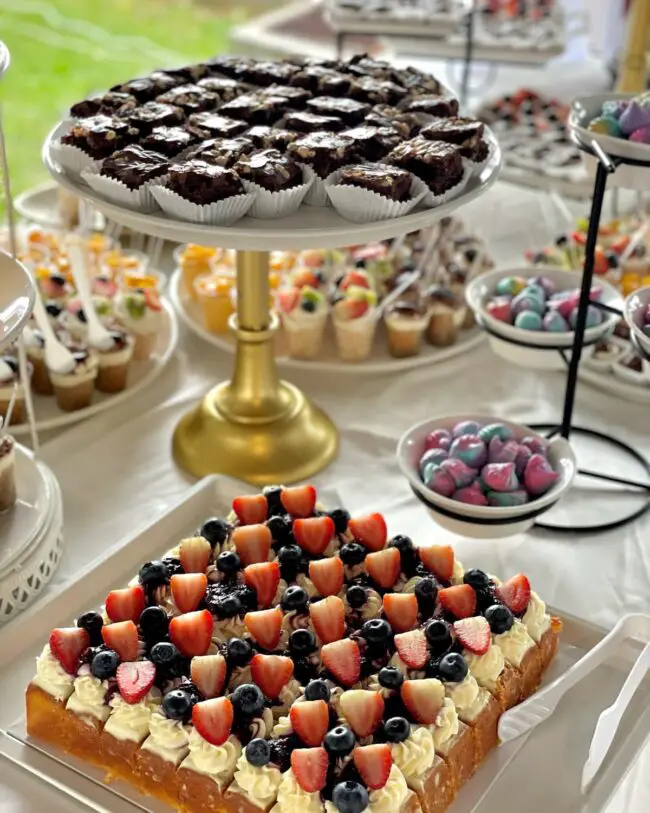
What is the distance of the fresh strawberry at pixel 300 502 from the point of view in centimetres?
164

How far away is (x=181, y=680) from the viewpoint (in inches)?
54.3

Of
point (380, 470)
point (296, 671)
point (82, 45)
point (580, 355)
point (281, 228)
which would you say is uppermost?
point (281, 228)

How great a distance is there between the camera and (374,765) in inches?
48.8

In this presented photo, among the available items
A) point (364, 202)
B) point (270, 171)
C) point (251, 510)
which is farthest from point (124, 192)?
point (251, 510)

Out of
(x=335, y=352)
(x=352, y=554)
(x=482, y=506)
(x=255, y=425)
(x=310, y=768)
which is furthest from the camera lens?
(x=335, y=352)

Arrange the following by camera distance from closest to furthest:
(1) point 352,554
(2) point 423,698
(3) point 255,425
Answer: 1. (2) point 423,698
2. (1) point 352,554
3. (3) point 255,425

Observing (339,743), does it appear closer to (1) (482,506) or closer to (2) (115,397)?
(1) (482,506)

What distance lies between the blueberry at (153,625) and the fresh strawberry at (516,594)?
1.52ft

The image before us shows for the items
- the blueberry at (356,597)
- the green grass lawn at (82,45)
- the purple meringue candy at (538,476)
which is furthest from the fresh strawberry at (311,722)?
the green grass lawn at (82,45)

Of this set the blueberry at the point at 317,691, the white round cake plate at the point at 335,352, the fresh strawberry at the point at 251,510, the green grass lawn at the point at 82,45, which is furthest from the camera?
the green grass lawn at the point at 82,45

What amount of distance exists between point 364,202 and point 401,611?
0.61 meters

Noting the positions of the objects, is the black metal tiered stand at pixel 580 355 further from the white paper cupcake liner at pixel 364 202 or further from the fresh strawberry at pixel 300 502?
the fresh strawberry at pixel 300 502

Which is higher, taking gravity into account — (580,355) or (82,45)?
(580,355)

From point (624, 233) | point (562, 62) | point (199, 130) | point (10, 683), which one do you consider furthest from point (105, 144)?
point (562, 62)
